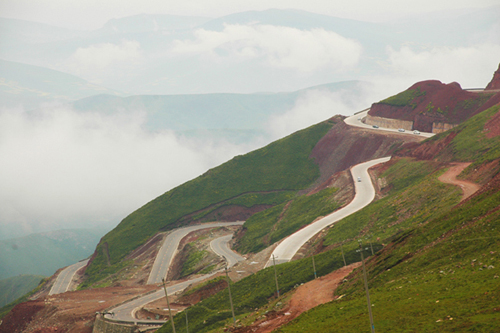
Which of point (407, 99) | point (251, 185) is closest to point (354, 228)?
point (251, 185)

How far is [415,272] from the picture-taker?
1470 inches

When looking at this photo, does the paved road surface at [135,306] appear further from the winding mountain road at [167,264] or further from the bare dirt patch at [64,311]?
the bare dirt patch at [64,311]

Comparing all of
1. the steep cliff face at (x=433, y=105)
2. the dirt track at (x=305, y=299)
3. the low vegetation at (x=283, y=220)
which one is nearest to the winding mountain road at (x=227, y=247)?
the low vegetation at (x=283, y=220)

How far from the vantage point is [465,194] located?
186ft

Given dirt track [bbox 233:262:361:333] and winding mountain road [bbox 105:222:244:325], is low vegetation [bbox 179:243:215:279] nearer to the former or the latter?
winding mountain road [bbox 105:222:244:325]

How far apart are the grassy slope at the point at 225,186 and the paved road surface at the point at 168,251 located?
794 cm

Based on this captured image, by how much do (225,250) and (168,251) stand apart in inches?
749

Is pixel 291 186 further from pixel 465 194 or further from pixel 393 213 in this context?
pixel 465 194

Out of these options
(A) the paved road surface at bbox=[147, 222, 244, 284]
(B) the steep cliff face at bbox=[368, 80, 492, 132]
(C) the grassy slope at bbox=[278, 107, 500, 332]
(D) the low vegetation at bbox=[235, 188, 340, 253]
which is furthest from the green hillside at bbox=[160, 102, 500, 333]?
(B) the steep cliff face at bbox=[368, 80, 492, 132]

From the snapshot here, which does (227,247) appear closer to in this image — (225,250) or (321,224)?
(225,250)

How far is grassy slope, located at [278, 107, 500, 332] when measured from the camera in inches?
1049

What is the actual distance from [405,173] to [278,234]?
31047 millimetres

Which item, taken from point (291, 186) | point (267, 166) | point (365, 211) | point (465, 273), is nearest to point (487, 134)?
point (365, 211)

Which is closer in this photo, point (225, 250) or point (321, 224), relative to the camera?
point (321, 224)
